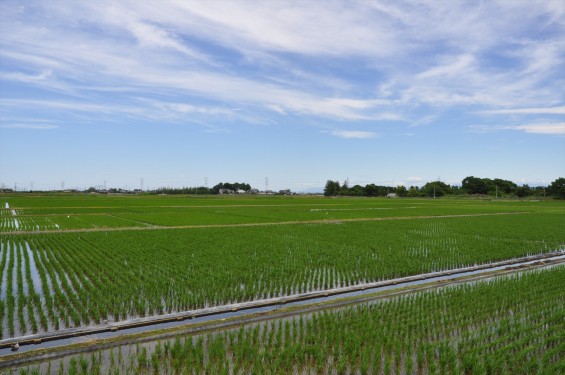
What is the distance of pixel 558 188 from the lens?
86750 millimetres

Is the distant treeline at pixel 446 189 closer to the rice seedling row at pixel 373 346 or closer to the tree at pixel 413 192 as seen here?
the tree at pixel 413 192

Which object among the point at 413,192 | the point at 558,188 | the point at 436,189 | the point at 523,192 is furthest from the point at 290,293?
the point at 413,192

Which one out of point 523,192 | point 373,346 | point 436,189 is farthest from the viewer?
point 436,189

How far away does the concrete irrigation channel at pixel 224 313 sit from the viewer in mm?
6590

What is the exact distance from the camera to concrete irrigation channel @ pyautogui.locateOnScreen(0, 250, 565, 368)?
259 inches

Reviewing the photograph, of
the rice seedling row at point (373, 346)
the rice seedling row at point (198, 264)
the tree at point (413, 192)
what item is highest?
the tree at point (413, 192)

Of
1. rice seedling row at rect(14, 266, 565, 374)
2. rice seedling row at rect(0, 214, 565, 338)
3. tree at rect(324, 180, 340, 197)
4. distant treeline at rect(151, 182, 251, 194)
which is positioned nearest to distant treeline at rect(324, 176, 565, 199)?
tree at rect(324, 180, 340, 197)

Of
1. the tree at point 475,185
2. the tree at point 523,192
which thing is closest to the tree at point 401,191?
the tree at point 475,185

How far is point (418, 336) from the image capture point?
272 inches

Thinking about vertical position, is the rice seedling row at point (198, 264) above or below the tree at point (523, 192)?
below

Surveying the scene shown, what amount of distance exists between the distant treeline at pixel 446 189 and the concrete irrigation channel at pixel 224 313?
99.8 metres

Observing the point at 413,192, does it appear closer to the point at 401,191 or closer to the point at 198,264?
the point at 401,191

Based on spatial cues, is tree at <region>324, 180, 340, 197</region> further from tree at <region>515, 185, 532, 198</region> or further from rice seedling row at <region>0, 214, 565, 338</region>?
rice seedling row at <region>0, 214, 565, 338</region>

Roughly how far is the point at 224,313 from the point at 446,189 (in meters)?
117
